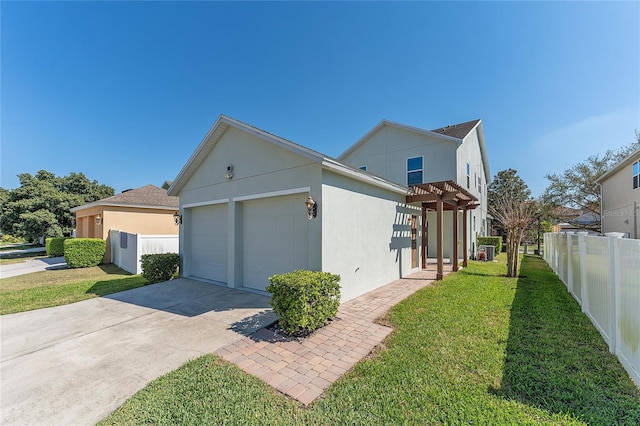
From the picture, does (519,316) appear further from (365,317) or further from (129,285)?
(129,285)

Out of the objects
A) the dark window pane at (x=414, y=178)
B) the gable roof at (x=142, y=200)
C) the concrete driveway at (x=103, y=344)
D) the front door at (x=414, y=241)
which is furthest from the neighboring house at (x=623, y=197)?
the gable roof at (x=142, y=200)

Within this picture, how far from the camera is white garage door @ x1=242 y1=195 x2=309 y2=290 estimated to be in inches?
258

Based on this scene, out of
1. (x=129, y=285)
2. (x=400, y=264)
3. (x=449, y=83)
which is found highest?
(x=449, y=83)

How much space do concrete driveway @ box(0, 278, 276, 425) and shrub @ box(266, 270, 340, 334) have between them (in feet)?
2.80

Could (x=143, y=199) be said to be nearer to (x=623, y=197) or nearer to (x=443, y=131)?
(x=443, y=131)

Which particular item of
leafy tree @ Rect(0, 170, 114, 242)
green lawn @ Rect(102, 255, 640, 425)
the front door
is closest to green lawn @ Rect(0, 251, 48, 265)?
leafy tree @ Rect(0, 170, 114, 242)

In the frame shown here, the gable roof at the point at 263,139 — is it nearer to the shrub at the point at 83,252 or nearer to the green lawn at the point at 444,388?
the green lawn at the point at 444,388

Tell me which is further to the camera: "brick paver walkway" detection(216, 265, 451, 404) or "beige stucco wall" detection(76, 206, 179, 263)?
"beige stucco wall" detection(76, 206, 179, 263)

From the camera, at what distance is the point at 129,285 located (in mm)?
9266

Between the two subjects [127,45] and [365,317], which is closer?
[365,317]

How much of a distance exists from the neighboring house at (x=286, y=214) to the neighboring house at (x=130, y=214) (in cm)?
869

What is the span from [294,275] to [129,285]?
25.6 feet

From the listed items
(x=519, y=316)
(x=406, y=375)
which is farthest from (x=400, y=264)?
(x=406, y=375)

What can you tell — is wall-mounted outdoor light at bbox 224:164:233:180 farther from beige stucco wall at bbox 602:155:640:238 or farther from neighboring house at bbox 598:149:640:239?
beige stucco wall at bbox 602:155:640:238
